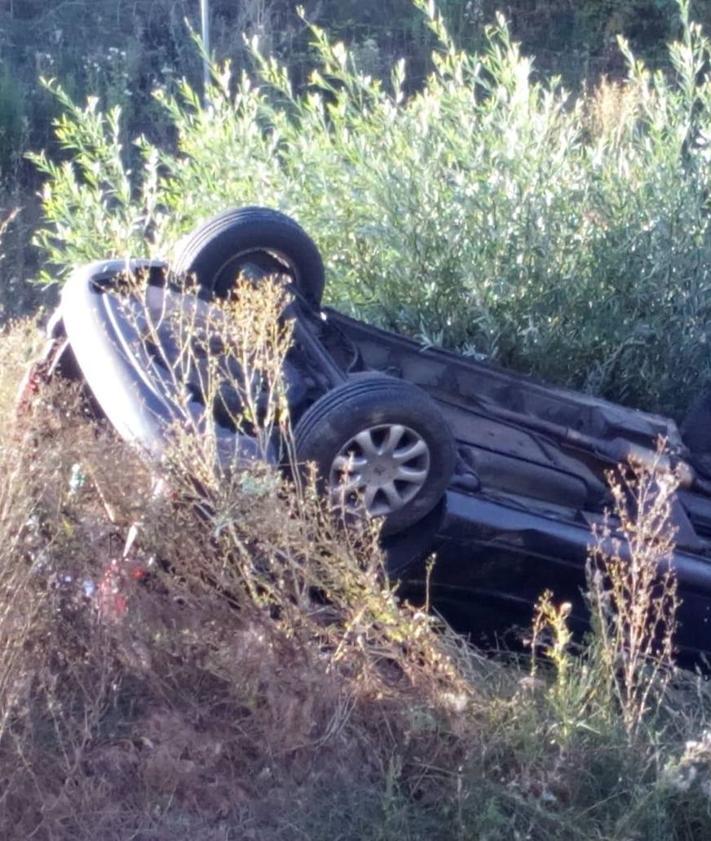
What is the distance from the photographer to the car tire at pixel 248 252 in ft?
17.3

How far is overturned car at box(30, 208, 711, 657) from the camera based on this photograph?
402cm

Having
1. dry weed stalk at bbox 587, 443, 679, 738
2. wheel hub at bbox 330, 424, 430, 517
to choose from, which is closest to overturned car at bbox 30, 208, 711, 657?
wheel hub at bbox 330, 424, 430, 517

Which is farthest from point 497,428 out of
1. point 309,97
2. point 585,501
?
point 309,97

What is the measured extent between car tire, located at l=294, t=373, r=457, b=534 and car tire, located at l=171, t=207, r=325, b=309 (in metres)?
1.28

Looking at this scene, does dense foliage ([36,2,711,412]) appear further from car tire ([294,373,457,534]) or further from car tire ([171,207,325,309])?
car tire ([294,373,457,534])

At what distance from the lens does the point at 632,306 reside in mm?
6312

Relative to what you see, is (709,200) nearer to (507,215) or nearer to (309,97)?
(507,215)

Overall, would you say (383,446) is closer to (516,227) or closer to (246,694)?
(246,694)

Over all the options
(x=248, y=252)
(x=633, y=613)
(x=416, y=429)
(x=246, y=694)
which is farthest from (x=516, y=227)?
(x=246, y=694)

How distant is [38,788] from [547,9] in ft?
42.8

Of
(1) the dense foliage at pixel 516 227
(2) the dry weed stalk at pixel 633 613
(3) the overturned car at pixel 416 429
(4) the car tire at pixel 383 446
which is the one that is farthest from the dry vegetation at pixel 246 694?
(1) the dense foliage at pixel 516 227

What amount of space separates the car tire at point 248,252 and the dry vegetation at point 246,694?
5.41 ft

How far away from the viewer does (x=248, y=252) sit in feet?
17.6

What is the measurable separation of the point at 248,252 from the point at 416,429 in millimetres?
1545
